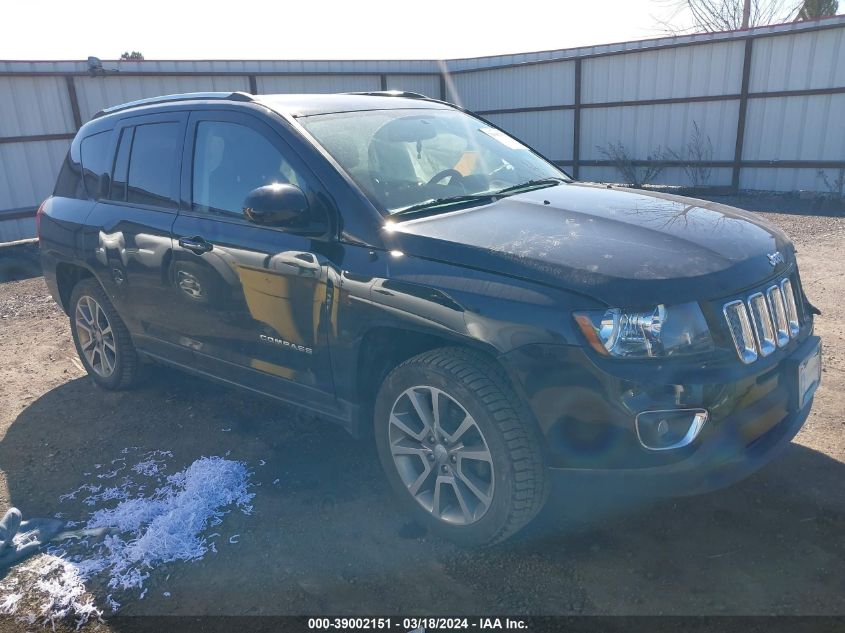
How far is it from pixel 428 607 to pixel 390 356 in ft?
3.48

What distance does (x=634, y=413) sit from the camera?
2287mm

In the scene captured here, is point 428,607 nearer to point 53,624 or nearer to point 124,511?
point 53,624

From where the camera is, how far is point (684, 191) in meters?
13.3

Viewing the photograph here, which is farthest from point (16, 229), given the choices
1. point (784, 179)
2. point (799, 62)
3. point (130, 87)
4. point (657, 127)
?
point (799, 62)

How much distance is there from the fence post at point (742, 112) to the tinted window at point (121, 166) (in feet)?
39.2

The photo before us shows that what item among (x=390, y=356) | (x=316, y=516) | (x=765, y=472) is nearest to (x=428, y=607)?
(x=316, y=516)

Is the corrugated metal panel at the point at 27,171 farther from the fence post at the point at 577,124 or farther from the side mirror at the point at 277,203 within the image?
the side mirror at the point at 277,203

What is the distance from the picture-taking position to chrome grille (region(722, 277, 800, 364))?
2465 millimetres

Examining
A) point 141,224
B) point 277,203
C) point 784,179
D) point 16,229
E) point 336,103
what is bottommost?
point 16,229

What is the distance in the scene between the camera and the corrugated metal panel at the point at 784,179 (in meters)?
12.0

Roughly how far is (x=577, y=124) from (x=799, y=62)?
185 inches

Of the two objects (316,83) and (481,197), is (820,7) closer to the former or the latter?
(316,83)

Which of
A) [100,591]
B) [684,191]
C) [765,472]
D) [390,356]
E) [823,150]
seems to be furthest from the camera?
[684,191]

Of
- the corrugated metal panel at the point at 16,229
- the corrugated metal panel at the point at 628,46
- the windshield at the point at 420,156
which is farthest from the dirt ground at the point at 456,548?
the corrugated metal panel at the point at 628,46
